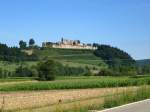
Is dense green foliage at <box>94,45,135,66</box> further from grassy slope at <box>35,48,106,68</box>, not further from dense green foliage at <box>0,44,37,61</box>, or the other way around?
dense green foliage at <box>0,44,37,61</box>

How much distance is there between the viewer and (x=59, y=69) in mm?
130750

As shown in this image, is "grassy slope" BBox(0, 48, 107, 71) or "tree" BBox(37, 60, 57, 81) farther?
"grassy slope" BBox(0, 48, 107, 71)

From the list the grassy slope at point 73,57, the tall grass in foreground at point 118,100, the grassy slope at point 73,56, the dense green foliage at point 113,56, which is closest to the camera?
the tall grass in foreground at point 118,100

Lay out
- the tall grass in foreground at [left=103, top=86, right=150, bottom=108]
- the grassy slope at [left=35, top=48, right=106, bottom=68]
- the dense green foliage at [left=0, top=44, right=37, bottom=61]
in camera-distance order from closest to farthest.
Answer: the tall grass in foreground at [left=103, top=86, right=150, bottom=108] < the dense green foliage at [left=0, top=44, right=37, bottom=61] < the grassy slope at [left=35, top=48, right=106, bottom=68]

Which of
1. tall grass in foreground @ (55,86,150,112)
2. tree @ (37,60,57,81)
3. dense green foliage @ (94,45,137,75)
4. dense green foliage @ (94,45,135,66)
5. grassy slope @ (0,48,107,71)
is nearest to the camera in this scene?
tall grass in foreground @ (55,86,150,112)

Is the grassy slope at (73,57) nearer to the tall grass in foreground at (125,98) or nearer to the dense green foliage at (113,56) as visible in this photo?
the dense green foliage at (113,56)

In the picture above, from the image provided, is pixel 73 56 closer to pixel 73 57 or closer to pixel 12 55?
pixel 73 57

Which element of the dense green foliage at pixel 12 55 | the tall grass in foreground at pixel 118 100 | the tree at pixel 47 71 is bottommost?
the tall grass in foreground at pixel 118 100

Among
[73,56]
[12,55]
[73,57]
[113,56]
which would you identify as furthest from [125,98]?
[73,56]

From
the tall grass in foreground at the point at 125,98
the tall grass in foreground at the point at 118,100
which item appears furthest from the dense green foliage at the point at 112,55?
the tall grass in foreground at the point at 118,100

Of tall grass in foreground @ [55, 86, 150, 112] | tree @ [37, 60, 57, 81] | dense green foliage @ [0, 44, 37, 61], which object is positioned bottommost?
tall grass in foreground @ [55, 86, 150, 112]

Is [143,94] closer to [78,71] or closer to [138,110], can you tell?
[138,110]

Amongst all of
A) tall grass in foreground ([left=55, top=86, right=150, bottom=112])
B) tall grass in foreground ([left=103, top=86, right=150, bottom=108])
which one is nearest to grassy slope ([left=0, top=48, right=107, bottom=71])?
tall grass in foreground ([left=103, top=86, right=150, bottom=108])

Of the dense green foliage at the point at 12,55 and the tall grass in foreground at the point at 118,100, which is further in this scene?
the dense green foliage at the point at 12,55
